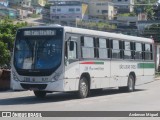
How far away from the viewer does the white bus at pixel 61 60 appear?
19359mm

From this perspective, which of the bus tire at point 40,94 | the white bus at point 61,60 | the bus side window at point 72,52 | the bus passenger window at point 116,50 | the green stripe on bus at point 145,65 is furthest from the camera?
the green stripe on bus at point 145,65

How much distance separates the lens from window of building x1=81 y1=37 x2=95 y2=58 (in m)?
21.0

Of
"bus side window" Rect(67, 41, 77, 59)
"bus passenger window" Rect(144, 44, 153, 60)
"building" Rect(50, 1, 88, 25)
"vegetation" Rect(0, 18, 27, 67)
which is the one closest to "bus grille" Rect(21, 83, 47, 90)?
"bus side window" Rect(67, 41, 77, 59)

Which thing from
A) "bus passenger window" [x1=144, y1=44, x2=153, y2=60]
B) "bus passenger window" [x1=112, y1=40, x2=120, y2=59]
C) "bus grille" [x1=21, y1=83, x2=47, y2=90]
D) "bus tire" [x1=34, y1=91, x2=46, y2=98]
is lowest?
"bus tire" [x1=34, y1=91, x2=46, y2=98]

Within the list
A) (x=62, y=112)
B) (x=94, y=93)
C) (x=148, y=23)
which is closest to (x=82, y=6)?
(x=148, y=23)

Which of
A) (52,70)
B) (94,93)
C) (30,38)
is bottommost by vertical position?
(94,93)

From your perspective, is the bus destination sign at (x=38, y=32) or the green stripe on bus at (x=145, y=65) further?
the green stripe on bus at (x=145, y=65)

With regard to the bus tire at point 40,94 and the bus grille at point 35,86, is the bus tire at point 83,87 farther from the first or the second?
the bus grille at point 35,86

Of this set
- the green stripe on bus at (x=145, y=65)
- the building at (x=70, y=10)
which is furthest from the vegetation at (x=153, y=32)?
the green stripe on bus at (x=145, y=65)

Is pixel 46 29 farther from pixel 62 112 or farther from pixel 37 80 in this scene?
pixel 62 112

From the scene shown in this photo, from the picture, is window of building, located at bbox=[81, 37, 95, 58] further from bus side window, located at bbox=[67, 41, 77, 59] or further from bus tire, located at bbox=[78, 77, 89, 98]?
bus tire, located at bbox=[78, 77, 89, 98]

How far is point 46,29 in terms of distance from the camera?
19844 mm

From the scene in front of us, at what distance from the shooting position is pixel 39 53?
19578 millimetres

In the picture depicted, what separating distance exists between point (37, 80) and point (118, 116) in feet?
18.8
